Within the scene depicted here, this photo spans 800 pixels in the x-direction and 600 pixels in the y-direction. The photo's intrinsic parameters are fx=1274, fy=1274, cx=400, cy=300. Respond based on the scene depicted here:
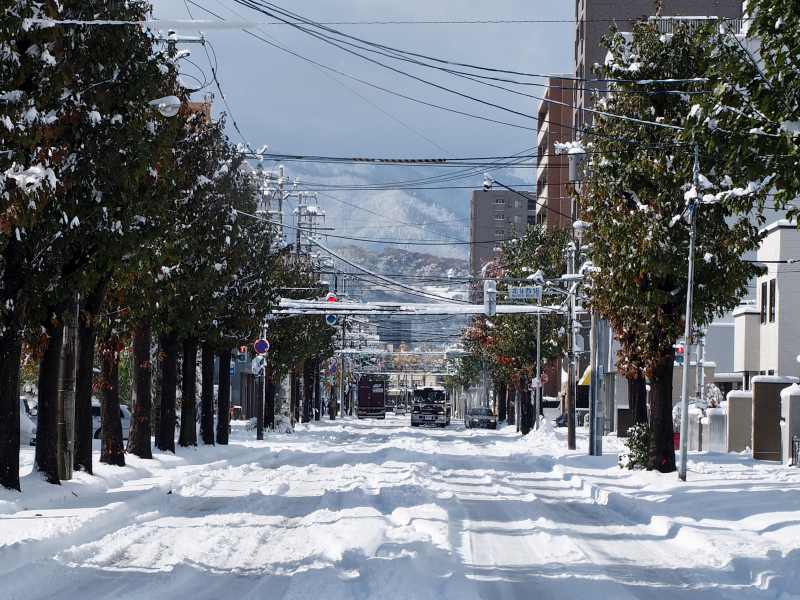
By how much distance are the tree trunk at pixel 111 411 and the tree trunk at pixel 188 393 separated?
1032 centimetres

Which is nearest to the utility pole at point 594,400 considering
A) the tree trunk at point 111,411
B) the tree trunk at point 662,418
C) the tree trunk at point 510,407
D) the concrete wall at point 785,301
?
the tree trunk at point 662,418

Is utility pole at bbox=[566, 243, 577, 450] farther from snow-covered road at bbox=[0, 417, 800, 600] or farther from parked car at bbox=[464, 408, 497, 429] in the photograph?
parked car at bbox=[464, 408, 497, 429]

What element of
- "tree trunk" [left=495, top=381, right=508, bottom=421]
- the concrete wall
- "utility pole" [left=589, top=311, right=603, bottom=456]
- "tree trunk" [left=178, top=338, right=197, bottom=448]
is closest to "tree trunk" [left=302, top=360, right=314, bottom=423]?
"tree trunk" [left=495, top=381, right=508, bottom=421]

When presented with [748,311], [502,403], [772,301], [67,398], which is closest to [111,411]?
[67,398]

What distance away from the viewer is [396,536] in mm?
16141

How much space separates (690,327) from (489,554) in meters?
12.7

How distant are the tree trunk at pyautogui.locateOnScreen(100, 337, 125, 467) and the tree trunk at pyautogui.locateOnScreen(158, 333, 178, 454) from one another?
732 cm

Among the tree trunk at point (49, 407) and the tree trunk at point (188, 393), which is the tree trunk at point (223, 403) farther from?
the tree trunk at point (49, 407)

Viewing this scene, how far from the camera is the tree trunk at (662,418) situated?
2962cm

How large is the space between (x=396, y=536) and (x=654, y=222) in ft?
45.8

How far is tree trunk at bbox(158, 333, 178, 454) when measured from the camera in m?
37.5

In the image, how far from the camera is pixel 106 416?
2989cm

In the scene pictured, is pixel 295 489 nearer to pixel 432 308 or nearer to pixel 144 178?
pixel 144 178

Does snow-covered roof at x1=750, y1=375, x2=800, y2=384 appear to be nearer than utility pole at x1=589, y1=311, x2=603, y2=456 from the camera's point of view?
Yes
